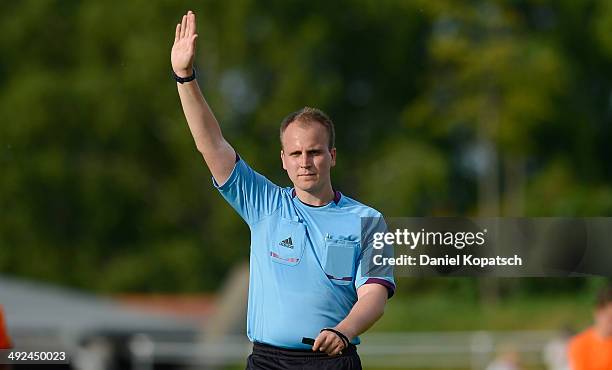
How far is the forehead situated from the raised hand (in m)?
0.44

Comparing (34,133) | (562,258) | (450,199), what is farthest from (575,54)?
(562,258)

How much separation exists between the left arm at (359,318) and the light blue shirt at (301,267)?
44 millimetres

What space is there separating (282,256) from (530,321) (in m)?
20.5

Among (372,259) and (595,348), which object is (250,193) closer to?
(372,259)

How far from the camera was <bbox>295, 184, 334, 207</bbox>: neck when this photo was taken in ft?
15.2

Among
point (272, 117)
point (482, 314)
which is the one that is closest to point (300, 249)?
point (482, 314)

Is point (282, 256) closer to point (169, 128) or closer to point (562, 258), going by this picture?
point (562, 258)

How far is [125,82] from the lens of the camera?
30391 mm

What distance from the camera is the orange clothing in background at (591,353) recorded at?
833 cm

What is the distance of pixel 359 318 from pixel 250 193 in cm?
69

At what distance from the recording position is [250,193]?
15.4 feet

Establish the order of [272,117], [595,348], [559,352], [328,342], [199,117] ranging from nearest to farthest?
[328,342] → [199,117] → [595,348] → [559,352] → [272,117]

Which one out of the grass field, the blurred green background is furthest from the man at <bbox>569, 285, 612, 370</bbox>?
the blurred green background

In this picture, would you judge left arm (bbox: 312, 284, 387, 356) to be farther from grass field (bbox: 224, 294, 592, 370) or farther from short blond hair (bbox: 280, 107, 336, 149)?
grass field (bbox: 224, 294, 592, 370)
